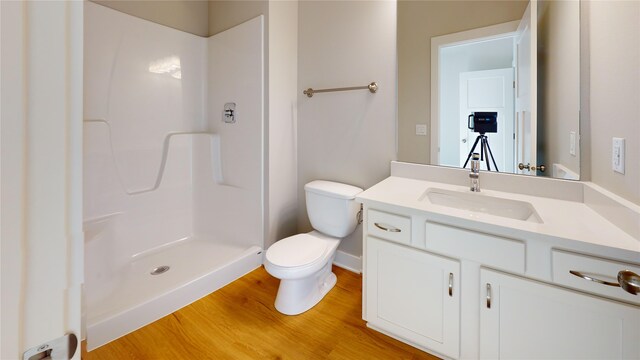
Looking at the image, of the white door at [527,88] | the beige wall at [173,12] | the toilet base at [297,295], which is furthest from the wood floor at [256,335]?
the beige wall at [173,12]

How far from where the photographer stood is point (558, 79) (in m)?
1.47

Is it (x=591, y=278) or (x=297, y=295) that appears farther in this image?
(x=297, y=295)

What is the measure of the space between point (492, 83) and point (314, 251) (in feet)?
A: 4.65

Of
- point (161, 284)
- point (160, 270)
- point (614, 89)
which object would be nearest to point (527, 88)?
point (614, 89)

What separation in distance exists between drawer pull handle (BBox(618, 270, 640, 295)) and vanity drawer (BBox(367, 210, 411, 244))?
698 mm

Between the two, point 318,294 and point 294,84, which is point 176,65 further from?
point 318,294

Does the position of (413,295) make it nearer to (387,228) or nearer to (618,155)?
(387,228)

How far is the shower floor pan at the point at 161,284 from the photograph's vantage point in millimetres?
1576

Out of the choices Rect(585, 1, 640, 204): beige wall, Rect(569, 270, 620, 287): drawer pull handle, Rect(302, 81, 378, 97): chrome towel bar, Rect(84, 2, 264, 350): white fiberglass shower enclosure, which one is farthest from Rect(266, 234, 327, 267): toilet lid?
Rect(585, 1, 640, 204): beige wall

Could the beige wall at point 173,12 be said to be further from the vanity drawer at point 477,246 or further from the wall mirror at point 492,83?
the vanity drawer at point 477,246

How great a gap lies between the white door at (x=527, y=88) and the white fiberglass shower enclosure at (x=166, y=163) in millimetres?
1662

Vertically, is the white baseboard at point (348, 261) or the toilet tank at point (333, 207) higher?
the toilet tank at point (333, 207)

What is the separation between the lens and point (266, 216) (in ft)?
7.69

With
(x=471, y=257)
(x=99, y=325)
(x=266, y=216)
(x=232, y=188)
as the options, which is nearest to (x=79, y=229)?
(x=471, y=257)
